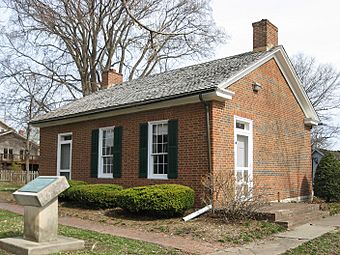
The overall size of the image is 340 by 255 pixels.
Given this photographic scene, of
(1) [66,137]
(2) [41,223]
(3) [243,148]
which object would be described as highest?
(1) [66,137]

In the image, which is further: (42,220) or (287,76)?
(287,76)

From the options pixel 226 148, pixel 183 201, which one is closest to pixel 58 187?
pixel 183 201

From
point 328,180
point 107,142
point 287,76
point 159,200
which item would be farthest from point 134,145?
point 328,180

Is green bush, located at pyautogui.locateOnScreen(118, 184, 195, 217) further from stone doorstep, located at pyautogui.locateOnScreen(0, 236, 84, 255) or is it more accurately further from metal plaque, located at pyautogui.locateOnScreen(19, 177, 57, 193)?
metal plaque, located at pyautogui.locateOnScreen(19, 177, 57, 193)

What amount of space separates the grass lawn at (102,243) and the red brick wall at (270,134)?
14.4ft

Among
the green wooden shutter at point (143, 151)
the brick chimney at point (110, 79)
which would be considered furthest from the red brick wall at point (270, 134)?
the brick chimney at point (110, 79)

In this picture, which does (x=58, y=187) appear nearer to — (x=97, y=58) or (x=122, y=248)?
(x=122, y=248)

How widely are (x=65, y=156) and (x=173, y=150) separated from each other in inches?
274

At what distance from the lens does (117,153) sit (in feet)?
48.4

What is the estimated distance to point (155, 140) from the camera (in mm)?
13641

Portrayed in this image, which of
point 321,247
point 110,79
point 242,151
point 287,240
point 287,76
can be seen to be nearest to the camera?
point 321,247

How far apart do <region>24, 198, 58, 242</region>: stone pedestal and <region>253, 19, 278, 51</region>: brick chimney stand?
10.6m

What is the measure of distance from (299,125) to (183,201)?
807 centimetres

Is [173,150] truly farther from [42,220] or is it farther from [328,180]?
[328,180]
